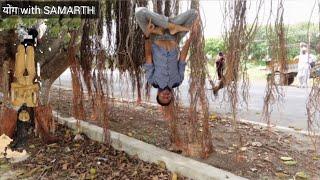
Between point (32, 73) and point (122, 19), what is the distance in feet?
4.79

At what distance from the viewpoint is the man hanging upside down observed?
13.5 feet

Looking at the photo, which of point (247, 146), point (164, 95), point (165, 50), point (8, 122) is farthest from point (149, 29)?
point (8, 122)

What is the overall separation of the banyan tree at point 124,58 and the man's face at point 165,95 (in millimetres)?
304

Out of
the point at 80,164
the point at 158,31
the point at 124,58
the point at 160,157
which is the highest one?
the point at 158,31

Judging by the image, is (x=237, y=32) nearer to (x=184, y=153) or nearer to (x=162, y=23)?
(x=162, y=23)

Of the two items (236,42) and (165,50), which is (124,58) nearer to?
(165,50)

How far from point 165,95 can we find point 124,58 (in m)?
1.68

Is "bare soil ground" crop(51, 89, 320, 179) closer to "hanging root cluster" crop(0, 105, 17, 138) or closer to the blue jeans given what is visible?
the blue jeans

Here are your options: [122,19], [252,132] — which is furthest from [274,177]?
[122,19]

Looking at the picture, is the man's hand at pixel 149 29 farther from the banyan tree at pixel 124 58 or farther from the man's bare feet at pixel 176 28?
the banyan tree at pixel 124 58

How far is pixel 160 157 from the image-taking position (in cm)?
474

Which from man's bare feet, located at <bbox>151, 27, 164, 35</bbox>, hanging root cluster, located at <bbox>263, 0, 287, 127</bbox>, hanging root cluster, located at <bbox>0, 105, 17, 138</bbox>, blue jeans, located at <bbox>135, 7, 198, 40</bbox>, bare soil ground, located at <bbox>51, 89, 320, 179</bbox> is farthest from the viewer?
hanging root cluster, located at <bbox>0, 105, 17, 138</bbox>

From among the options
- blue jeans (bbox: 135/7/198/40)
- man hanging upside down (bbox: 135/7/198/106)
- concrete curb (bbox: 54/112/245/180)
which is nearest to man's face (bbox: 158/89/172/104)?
man hanging upside down (bbox: 135/7/198/106)

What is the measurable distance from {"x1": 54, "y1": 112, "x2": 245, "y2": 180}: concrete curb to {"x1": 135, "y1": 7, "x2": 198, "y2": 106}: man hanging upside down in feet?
2.38
